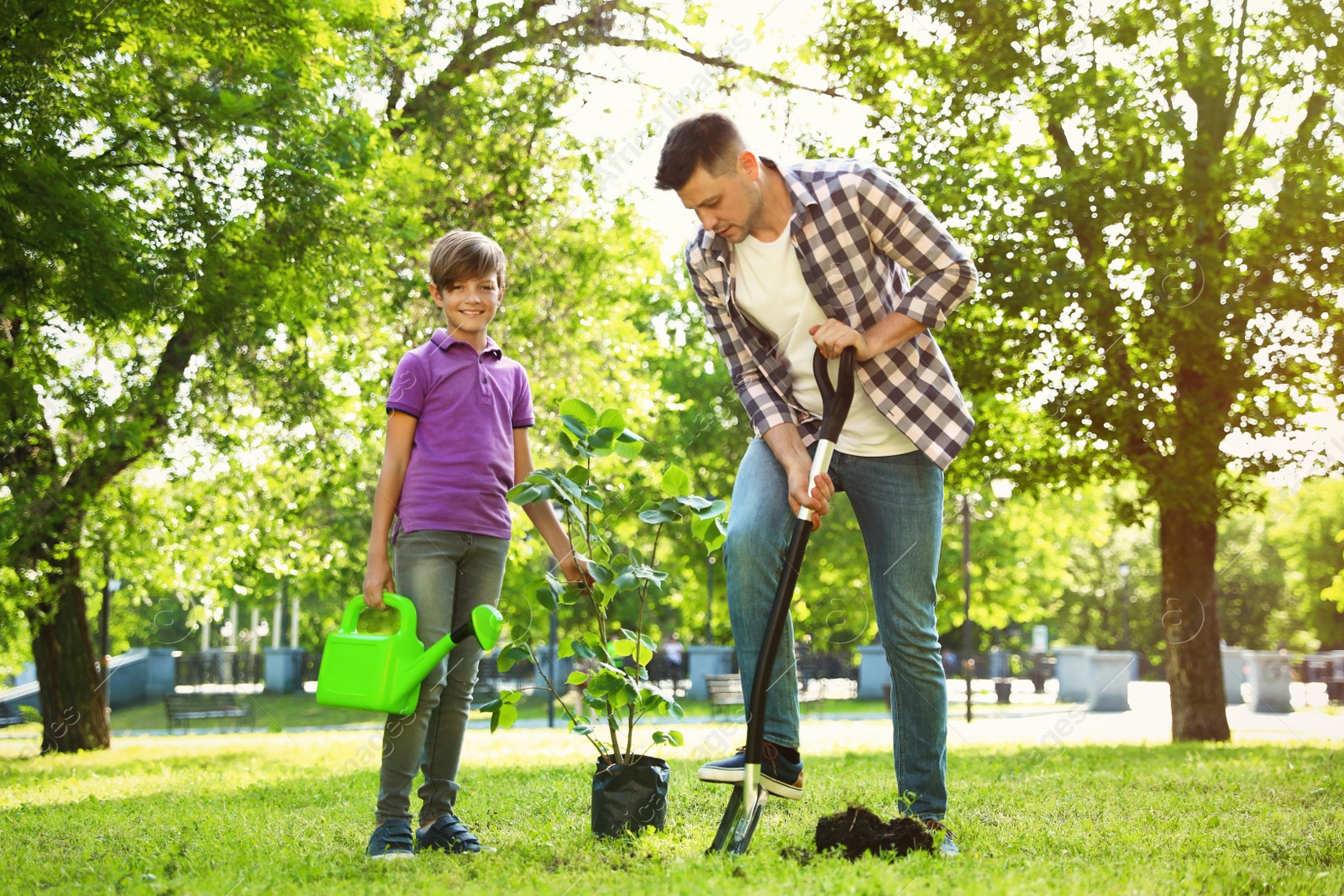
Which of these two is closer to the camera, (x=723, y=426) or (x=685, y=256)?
(x=685, y=256)

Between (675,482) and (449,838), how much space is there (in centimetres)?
131

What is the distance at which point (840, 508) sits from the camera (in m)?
23.1

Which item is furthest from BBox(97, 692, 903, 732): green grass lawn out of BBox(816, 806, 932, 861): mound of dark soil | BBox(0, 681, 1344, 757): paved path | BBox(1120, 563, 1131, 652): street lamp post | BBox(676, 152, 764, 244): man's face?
BBox(676, 152, 764, 244): man's face

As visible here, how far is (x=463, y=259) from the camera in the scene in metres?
3.75

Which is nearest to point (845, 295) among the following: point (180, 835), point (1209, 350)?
point (180, 835)

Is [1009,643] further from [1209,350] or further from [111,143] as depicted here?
[111,143]

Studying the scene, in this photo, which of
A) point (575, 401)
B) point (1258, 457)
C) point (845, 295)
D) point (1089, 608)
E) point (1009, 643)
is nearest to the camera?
point (845, 295)

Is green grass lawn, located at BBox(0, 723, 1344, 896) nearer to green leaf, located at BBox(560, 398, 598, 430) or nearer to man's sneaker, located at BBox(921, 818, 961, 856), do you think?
man's sneaker, located at BBox(921, 818, 961, 856)

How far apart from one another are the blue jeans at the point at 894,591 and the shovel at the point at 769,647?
0.25 ft

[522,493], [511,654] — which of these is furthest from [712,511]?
[511,654]

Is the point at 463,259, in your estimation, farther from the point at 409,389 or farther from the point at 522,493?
the point at 522,493

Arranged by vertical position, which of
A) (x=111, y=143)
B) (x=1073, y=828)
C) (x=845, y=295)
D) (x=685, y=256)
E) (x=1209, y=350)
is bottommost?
(x=1073, y=828)

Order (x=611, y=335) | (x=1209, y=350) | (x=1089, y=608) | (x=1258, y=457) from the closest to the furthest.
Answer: (x=1209, y=350) < (x=1258, y=457) < (x=611, y=335) < (x=1089, y=608)

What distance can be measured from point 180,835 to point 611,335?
11.2 m
